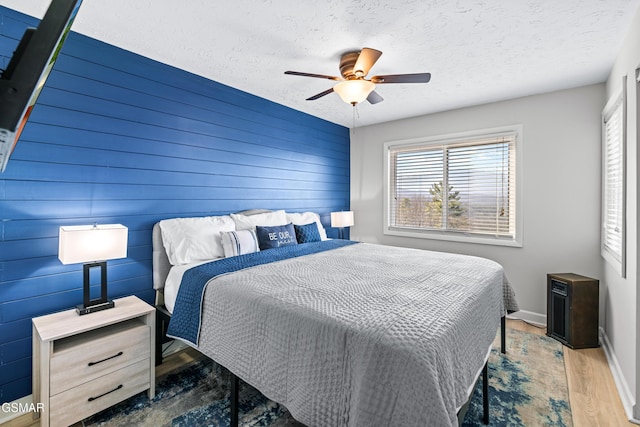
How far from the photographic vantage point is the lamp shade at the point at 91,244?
1.84 m

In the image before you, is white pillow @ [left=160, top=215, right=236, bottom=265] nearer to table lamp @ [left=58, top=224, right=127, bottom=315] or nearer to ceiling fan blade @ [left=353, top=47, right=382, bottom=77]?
table lamp @ [left=58, top=224, right=127, bottom=315]

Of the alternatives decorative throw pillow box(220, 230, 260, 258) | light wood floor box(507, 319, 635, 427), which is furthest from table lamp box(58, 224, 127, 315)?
light wood floor box(507, 319, 635, 427)

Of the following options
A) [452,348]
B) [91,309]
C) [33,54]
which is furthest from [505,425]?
[91,309]

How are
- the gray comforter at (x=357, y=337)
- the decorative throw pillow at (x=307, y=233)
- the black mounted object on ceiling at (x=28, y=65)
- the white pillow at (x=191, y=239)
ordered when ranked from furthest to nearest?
the decorative throw pillow at (x=307, y=233)
the white pillow at (x=191, y=239)
the gray comforter at (x=357, y=337)
the black mounted object on ceiling at (x=28, y=65)

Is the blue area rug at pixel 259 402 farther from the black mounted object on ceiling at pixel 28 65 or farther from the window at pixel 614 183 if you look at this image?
the black mounted object on ceiling at pixel 28 65

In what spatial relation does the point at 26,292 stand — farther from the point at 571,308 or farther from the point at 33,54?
the point at 571,308

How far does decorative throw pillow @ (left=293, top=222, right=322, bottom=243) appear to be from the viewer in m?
3.43

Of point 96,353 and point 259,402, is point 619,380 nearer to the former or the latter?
point 259,402

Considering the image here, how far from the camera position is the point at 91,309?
1986 millimetres

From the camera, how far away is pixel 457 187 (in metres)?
3.96

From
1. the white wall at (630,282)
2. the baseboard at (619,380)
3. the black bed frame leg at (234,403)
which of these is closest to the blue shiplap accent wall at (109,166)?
the black bed frame leg at (234,403)

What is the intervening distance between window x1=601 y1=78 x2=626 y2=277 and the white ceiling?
0.46 m

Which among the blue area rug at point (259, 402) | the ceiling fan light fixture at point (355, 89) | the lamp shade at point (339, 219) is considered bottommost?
the blue area rug at point (259, 402)

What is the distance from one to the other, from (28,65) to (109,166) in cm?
223
